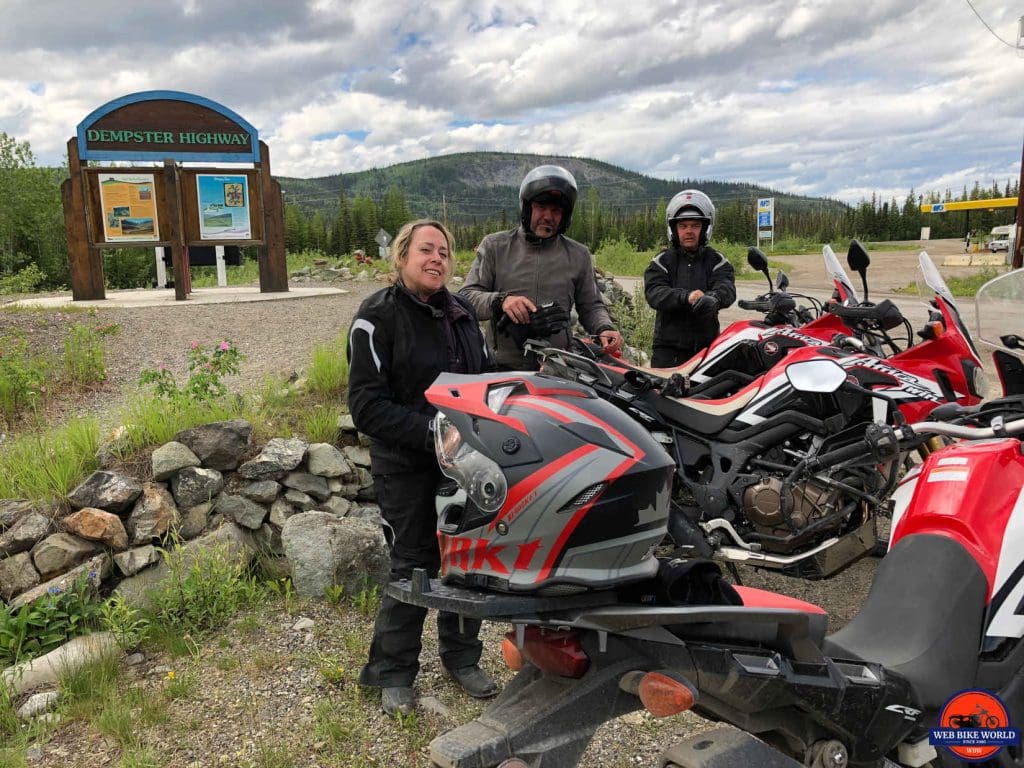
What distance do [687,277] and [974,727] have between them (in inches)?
153

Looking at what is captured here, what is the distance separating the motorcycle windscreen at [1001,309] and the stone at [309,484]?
3.24 m

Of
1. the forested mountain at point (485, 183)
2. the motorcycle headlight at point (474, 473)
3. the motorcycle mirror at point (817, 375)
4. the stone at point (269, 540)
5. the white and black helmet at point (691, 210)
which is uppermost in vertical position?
the forested mountain at point (485, 183)

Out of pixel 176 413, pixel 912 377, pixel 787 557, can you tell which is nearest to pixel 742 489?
pixel 787 557

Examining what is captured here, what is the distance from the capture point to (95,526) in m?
3.70

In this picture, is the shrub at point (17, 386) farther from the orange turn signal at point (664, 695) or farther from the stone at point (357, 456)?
the orange turn signal at point (664, 695)

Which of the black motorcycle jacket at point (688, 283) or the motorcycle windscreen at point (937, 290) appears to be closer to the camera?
the motorcycle windscreen at point (937, 290)

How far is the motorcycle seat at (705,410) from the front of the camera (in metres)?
3.93

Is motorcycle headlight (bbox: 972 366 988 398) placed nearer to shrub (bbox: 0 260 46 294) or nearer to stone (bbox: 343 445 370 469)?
stone (bbox: 343 445 370 469)

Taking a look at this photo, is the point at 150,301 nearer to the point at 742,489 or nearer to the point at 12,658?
the point at 12,658

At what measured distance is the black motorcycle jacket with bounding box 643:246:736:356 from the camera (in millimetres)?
5496

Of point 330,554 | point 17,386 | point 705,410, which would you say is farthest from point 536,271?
point 17,386

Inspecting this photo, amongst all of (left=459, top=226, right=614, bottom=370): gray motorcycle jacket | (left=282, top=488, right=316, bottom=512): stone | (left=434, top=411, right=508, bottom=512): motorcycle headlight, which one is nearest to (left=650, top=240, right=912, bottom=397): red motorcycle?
(left=459, top=226, right=614, bottom=370): gray motorcycle jacket

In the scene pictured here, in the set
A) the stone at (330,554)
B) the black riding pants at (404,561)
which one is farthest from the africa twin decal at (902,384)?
the stone at (330,554)

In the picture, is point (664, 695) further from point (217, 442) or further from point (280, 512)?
point (217, 442)
